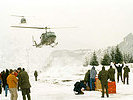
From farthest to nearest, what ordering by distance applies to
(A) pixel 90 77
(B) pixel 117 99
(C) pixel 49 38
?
(C) pixel 49 38, (A) pixel 90 77, (B) pixel 117 99

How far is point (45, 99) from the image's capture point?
1503cm

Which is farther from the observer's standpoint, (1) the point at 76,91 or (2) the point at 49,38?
(2) the point at 49,38

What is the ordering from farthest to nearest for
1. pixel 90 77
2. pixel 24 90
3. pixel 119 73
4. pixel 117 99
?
pixel 119 73 < pixel 90 77 < pixel 117 99 < pixel 24 90

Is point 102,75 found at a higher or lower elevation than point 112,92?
higher

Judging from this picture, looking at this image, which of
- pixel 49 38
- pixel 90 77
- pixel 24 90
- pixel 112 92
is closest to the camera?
pixel 24 90

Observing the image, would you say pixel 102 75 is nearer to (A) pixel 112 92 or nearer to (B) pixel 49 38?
(A) pixel 112 92

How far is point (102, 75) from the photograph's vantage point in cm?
1448

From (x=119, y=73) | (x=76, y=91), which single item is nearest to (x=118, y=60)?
(x=119, y=73)

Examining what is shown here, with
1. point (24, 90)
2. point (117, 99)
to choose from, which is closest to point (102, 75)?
point (117, 99)

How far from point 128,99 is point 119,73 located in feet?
38.3

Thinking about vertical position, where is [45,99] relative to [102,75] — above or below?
below

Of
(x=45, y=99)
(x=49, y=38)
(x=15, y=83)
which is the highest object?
(x=49, y=38)

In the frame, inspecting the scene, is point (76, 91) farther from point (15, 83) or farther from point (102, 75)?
point (15, 83)

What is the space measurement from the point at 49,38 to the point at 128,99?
2692cm
